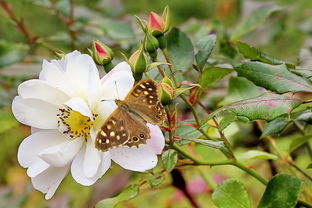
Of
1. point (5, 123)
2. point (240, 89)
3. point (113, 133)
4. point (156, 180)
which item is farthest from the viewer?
point (5, 123)

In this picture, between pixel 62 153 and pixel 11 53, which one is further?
pixel 11 53

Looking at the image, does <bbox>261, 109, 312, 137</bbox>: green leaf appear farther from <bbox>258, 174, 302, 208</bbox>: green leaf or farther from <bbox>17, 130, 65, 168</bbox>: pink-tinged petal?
<bbox>17, 130, 65, 168</bbox>: pink-tinged petal

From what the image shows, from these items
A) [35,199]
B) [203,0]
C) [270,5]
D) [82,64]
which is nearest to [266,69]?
[82,64]

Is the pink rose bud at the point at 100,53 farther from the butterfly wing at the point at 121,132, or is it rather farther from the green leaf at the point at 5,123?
the green leaf at the point at 5,123

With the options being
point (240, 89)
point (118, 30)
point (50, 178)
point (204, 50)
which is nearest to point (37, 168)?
point (50, 178)

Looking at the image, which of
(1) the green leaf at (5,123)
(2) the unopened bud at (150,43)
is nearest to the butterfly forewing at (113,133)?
(2) the unopened bud at (150,43)

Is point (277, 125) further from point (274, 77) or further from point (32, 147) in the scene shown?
point (32, 147)
